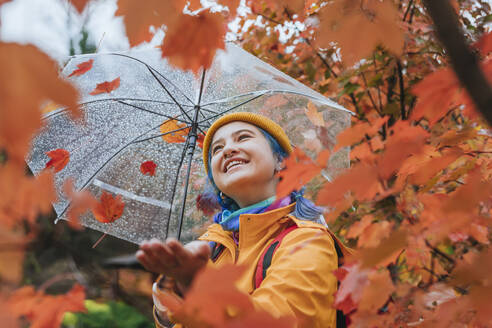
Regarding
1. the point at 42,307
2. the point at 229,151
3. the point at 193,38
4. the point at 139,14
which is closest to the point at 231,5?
the point at 193,38

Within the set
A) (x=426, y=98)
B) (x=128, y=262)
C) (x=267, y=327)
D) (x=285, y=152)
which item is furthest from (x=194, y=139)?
(x=267, y=327)

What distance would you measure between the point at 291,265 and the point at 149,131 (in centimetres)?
142

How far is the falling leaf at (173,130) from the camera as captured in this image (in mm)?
2246

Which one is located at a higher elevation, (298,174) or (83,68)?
(83,68)

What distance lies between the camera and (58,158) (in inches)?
88.2

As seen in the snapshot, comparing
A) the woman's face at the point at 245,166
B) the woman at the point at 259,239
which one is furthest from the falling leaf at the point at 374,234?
the woman's face at the point at 245,166

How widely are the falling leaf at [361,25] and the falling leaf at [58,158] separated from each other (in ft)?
6.00

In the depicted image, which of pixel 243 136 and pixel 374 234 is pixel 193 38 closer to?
pixel 243 136

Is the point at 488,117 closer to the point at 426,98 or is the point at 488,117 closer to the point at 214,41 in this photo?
the point at 426,98

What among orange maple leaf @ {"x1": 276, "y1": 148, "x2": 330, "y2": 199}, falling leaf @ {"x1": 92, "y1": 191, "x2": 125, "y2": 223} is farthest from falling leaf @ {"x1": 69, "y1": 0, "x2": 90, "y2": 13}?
falling leaf @ {"x1": 92, "y1": 191, "x2": 125, "y2": 223}

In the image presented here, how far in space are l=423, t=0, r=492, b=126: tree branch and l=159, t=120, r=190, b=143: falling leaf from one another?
73.8 inches

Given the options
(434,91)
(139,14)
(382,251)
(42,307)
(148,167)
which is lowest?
(42,307)

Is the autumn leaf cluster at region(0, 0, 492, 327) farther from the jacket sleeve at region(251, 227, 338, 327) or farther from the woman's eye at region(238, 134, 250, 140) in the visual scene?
the woman's eye at region(238, 134, 250, 140)

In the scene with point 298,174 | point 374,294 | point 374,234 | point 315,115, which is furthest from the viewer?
point 315,115
